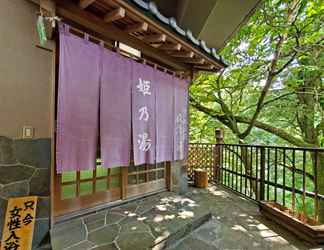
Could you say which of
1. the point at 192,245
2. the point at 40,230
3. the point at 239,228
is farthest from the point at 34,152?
the point at 239,228

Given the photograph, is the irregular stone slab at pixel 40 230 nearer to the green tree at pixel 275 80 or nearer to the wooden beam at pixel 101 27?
the wooden beam at pixel 101 27

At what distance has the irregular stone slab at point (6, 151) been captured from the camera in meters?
2.18

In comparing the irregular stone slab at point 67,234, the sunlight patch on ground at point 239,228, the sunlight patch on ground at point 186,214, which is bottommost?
the sunlight patch on ground at point 239,228

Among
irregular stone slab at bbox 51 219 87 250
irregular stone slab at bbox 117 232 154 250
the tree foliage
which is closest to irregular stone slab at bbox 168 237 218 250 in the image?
irregular stone slab at bbox 117 232 154 250

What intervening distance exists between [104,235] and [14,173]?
1441 millimetres

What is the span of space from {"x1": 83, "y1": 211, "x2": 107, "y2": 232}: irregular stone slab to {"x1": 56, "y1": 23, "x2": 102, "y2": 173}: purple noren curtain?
3.09ft

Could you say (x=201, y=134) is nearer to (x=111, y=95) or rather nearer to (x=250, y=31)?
(x=250, y=31)

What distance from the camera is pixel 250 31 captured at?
543 cm

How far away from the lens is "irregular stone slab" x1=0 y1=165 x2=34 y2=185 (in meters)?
2.20

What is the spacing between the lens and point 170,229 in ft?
8.95

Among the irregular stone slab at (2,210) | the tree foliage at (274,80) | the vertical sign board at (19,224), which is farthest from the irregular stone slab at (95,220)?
the tree foliage at (274,80)

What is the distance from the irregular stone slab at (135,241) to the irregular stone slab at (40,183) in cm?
121

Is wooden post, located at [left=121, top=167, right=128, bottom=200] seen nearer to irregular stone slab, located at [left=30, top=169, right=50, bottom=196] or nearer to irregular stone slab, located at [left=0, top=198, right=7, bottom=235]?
irregular stone slab, located at [left=30, top=169, right=50, bottom=196]

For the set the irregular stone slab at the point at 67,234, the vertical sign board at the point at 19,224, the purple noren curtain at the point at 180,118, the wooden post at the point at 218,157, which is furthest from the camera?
the wooden post at the point at 218,157
